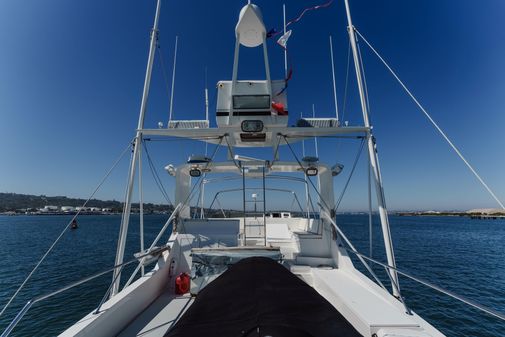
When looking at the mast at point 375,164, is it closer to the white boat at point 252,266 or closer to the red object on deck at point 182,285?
the white boat at point 252,266

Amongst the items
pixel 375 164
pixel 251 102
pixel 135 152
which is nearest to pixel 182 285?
pixel 135 152

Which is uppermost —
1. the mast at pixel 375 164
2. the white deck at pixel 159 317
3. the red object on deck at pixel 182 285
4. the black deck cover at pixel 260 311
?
the mast at pixel 375 164

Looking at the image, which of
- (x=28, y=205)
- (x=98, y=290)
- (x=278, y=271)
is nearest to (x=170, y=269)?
(x=278, y=271)

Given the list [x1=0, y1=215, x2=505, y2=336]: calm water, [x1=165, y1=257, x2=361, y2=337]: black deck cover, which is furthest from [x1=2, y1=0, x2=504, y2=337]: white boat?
[x1=0, y1=215, x2=505, y2=336]: calm water

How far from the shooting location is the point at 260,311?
176 centimetres

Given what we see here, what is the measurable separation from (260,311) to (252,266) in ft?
2.91

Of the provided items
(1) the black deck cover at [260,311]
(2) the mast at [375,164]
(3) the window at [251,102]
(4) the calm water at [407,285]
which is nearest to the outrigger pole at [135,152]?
(3) the window at [251,102]

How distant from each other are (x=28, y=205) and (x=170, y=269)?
628ft

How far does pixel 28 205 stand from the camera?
142 m

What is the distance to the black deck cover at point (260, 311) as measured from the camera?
1.55 meters

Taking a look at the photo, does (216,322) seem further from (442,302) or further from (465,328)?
(442,302)

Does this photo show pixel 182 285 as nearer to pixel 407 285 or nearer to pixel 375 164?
pixel 375 164

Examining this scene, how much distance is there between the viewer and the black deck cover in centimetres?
155

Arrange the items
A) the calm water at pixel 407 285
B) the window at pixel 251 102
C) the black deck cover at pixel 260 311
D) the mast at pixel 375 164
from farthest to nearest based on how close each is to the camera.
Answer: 1. the calm water at pixel 407 285
2. the window at pixel 251 102
3. the mast at pixel 375 164
4. the black deck cover at pixel 260 311
